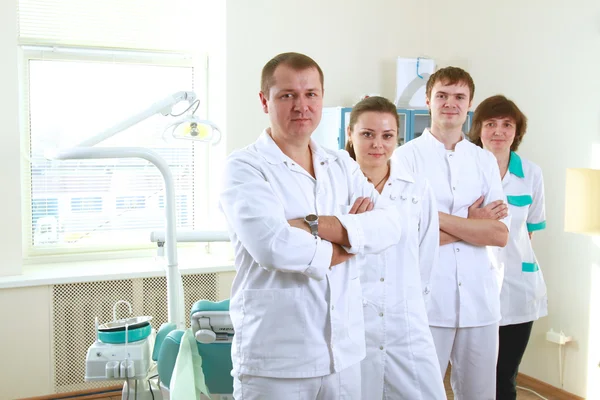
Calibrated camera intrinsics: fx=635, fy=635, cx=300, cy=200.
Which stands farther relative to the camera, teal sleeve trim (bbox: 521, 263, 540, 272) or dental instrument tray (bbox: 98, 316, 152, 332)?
teal sleeve trim (bbox: 521, 263, 540, 272)

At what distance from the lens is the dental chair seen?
7.10 ft

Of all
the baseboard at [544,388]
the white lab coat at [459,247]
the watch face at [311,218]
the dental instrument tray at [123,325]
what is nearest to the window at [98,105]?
the dental instrument tray at [123,325]

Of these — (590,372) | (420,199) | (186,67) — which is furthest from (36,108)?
(590,372)

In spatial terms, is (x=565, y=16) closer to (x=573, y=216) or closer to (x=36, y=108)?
(x=573, y=216)

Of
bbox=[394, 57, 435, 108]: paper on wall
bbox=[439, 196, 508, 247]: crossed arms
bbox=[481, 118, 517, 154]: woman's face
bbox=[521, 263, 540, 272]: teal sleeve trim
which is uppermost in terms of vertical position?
bbox=[394, 57, 435, 108]: paper on wall

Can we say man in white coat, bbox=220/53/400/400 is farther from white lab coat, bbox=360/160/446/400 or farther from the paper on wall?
the paper on wall

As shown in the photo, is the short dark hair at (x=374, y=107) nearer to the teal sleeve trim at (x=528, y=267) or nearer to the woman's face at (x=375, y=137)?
the woman's face at (x=375, y=137)

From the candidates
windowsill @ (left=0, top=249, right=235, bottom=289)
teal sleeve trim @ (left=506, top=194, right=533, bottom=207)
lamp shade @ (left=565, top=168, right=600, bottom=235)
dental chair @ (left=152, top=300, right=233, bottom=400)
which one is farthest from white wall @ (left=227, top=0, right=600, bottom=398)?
dental chair @ (left=152, top=300, right=233, bottom=400)

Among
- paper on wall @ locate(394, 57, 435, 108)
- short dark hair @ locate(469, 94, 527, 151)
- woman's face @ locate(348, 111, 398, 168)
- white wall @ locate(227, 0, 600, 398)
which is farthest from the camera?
paper on wall @ locate(394, 57, 435, 108)

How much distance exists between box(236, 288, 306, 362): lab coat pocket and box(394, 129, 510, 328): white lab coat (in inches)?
27.7

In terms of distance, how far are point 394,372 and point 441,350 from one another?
35 centimetres

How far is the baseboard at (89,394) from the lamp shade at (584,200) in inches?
108

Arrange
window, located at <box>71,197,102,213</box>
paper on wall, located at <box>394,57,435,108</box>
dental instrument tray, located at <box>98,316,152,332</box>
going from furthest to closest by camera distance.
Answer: paper on wall, located at <box>394,57,435,108</box>
window, located at <box>71,197,102,213</box>
dental instrument tray, located at <box>98,316,152,332</box>

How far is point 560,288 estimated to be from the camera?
3605 millimetres
